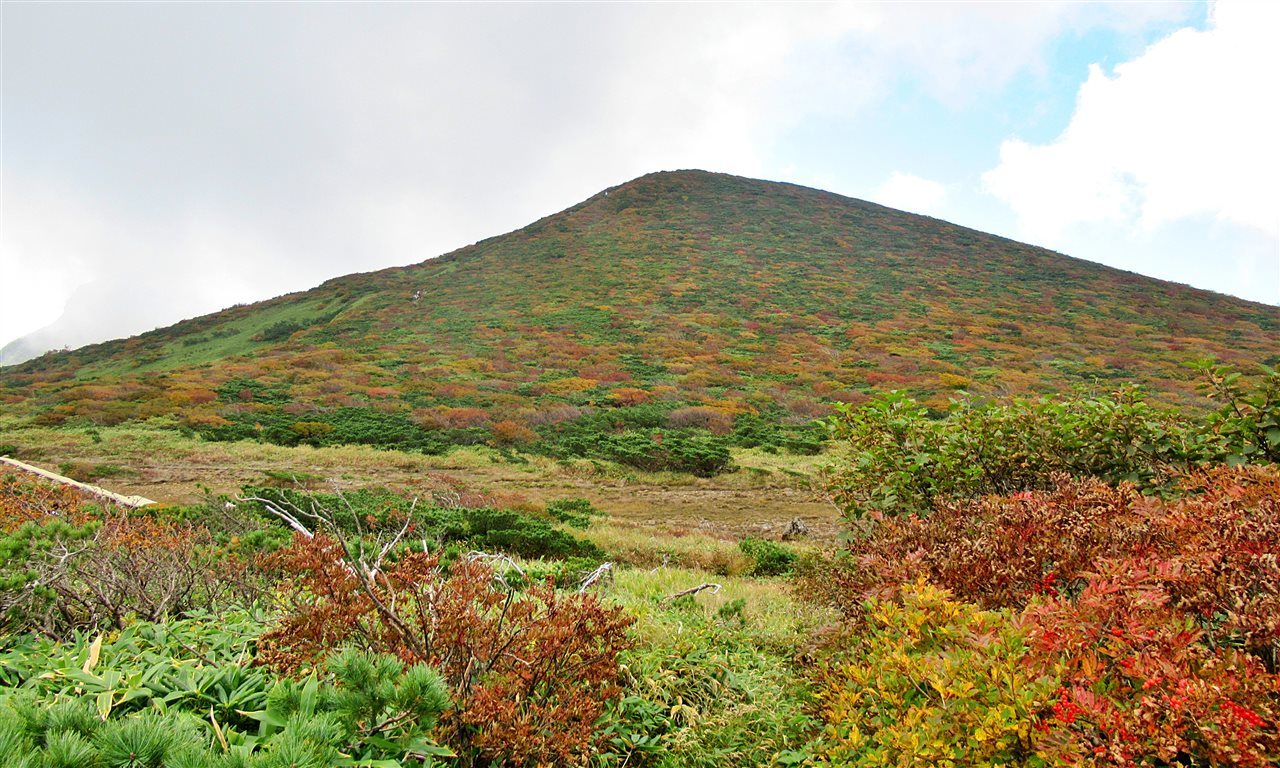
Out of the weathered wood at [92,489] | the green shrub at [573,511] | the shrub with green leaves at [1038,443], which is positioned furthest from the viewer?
the green shrub at [573,511]

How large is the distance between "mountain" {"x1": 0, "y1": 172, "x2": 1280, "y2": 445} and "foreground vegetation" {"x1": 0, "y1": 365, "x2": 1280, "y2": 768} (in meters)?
14.2

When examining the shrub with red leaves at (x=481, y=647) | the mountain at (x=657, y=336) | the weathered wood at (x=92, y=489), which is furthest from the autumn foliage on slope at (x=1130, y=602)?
the mountain at (x=657, y=336)

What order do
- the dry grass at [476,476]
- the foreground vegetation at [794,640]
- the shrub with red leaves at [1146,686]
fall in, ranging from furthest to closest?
the dry grass at [476,476] → the foreground vegetation at [794,640] → the shrub with red leaves at [1146,686]

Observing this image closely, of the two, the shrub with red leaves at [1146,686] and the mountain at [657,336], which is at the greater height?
the mountain at [657,336]

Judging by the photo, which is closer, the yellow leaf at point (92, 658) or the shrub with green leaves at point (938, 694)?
the shrub with green leaves at point (938, 694)

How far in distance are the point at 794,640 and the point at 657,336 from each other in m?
25.9

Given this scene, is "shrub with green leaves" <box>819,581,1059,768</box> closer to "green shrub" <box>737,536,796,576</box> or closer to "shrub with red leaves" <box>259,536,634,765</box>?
"shrub with red leaves" <box>259,536,634,765</box>

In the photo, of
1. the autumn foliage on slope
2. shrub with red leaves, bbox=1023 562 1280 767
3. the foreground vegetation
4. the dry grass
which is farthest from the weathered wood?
shrub with red leaves, bbox=1023 562 1280 767

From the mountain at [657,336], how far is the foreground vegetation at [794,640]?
14.2 meters

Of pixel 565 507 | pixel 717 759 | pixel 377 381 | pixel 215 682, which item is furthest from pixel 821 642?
pixel 377 381

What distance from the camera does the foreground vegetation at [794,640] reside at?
176cm

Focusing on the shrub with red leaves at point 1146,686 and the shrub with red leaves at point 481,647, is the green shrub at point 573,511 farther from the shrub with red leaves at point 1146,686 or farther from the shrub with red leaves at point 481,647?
the shrub with red leaves at point 1146,686

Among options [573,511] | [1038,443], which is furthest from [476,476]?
[1038,443]

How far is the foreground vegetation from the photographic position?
176cm
